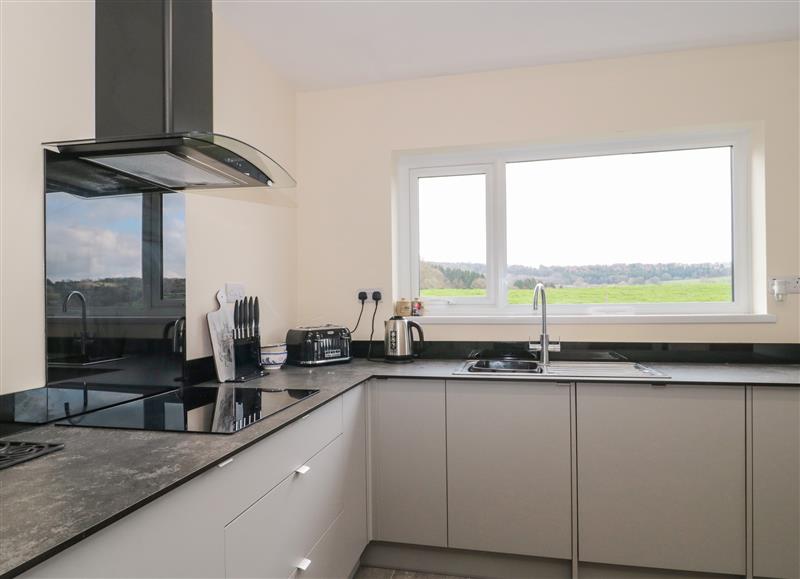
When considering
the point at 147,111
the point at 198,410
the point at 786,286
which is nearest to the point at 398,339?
the point at 198,410

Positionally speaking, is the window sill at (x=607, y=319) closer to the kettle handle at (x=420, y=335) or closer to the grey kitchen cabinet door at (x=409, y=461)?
the kettle handle at (x=420, y=335)

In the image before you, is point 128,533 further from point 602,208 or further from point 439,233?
point 602,208

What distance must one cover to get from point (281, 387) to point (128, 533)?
42.1 inches

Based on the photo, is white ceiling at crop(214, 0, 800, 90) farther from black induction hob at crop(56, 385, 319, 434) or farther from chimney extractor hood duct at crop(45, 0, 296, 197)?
black induction hob at crop(56, 385, 319, 434)

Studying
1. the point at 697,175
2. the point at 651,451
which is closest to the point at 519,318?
the point at 651,451

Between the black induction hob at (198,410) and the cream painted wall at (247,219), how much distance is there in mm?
299

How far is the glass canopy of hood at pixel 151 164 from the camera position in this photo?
51.7 inches

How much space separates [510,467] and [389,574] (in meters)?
0.77

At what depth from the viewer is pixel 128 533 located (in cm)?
85

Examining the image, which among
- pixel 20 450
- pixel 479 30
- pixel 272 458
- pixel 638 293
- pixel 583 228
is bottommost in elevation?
pixel 272 458

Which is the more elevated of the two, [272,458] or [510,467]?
[272,458]

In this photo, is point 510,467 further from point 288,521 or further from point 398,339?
point 288,521

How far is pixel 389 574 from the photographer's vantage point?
2.17m

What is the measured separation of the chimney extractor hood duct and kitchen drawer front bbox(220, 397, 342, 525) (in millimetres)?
860
